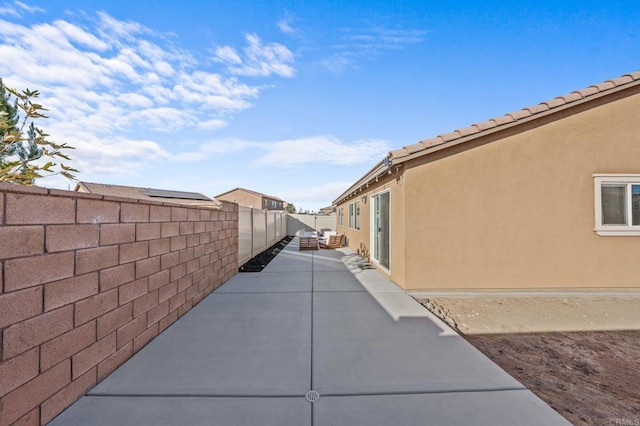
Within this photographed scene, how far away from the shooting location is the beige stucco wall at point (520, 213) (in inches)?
239

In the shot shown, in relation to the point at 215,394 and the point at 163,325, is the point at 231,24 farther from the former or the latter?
the point at 215,394

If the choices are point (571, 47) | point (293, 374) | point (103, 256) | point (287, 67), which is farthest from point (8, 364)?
point (571, 47)

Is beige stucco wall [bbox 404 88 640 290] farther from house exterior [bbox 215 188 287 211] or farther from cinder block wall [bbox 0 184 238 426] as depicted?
house exterior [bbox 215 188 287 211]

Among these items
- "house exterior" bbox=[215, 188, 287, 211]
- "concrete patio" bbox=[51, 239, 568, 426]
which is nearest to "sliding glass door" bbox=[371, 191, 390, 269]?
"concrete patio" bbox=[51, 239, 568, 426]

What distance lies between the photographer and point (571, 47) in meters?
8.49

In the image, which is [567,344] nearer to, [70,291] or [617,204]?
[617,204]

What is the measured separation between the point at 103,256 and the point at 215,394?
69.4 inches

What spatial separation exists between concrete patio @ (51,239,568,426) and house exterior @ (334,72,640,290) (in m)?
2.15

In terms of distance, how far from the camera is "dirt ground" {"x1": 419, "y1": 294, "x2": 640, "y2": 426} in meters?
2.53

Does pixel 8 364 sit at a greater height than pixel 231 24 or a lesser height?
lesser

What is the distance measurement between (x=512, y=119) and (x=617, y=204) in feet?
10.5

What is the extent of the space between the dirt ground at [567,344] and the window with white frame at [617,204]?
4.85ft

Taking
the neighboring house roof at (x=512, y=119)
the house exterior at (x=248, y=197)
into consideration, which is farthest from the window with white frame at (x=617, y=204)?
the house exterior at (x=248, y=197)

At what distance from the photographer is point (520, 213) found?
611cm
